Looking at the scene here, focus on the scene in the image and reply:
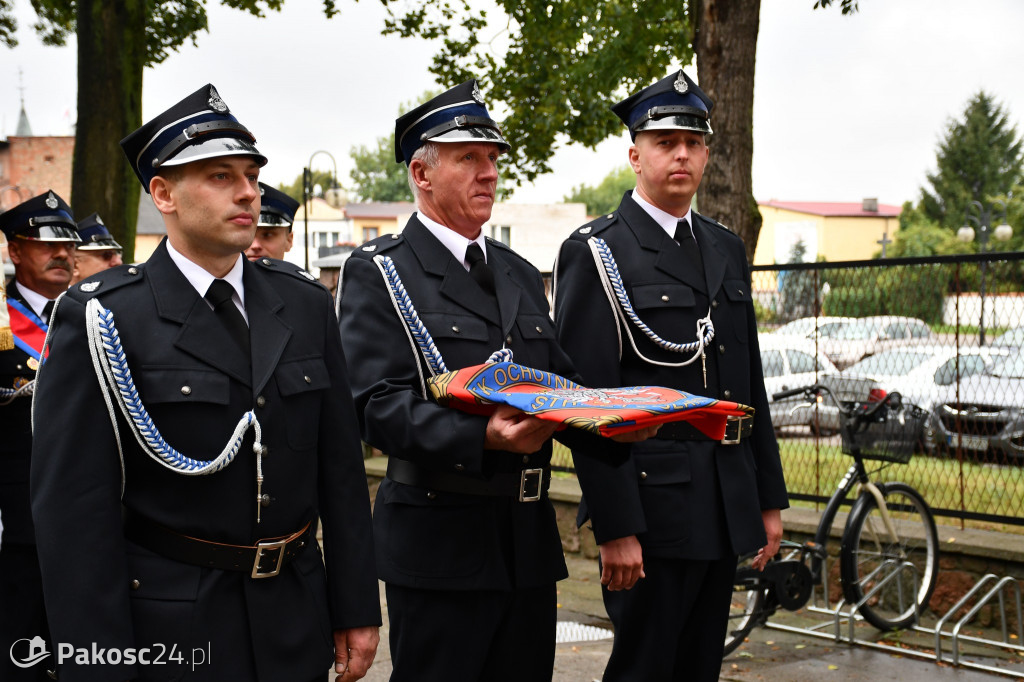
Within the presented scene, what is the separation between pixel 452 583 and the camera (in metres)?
3.18

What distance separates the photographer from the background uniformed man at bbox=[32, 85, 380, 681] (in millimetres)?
2488

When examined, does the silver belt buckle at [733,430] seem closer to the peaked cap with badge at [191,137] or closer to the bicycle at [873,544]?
the peaked cap with badge at [191,137]

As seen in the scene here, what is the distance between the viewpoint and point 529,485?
3.28 m

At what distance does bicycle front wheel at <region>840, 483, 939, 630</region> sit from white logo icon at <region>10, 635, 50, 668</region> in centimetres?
421

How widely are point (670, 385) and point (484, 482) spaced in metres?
0.90

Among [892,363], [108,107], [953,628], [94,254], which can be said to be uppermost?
[108,107]

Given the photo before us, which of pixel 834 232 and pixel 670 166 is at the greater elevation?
pixel 834 232

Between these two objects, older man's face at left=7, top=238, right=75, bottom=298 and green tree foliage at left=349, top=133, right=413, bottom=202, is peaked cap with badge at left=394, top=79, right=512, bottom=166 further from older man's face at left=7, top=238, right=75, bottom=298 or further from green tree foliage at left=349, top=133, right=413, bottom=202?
green tree foliage at left=349, top=133, right=413, bottom=202

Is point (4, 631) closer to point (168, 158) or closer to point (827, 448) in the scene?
point (168, 158)

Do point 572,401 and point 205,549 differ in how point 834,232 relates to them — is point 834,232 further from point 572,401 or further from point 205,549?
point 205,549

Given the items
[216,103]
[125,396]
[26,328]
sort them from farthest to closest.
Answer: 1. [26,328]
2. [216,103]
3. [125,396]

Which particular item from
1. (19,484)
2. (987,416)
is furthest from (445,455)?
(987,416)

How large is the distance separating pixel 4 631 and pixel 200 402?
86.3 inches

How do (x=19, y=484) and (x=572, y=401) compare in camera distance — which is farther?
(x=19, y=484)
